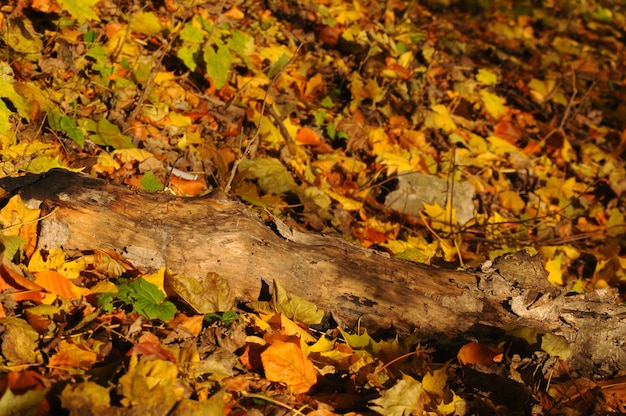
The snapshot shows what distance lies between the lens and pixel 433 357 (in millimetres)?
2232

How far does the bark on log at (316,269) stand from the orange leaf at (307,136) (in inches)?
59.2

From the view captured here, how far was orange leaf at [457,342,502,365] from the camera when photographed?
2.16m

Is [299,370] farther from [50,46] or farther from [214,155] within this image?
[50,46]

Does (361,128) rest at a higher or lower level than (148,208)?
lower

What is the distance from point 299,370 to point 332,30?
11.4 feet

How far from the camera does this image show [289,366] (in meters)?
1.97

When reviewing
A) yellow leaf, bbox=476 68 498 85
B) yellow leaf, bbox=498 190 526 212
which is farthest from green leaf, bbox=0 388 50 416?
yellow leaf, bbox=476 68 498 85

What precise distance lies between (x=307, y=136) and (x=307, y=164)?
0.32 metres

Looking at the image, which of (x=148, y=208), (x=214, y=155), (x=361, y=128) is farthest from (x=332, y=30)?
(x=148, y=208)

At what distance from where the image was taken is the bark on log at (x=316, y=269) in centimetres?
215

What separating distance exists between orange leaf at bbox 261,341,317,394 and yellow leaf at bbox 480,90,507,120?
3485 mm

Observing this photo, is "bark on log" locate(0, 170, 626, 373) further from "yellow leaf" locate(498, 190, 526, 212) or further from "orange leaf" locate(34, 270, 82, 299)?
"yellow leaf" locate(498, 190, 526, 212)

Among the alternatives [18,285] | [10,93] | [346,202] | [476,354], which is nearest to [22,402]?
[18,285]

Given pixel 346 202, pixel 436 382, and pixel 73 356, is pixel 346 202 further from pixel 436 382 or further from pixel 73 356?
pixel 73 356
